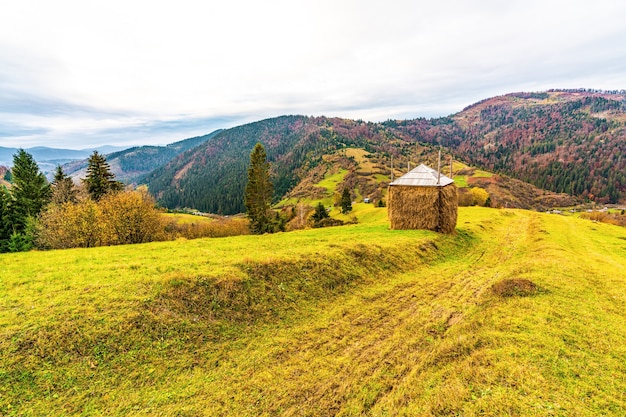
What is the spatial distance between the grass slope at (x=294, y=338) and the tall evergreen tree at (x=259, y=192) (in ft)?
108

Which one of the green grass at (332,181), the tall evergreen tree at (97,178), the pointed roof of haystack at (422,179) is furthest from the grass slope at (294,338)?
the green grass at (332,181)

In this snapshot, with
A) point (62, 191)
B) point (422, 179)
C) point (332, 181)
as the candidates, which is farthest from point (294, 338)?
point (332, 181)

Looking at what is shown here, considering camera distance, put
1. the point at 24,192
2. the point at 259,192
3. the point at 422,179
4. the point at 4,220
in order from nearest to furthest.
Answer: the point at 422,179 → the point at 4,220 → the point at 24,192 → the point at 259,192

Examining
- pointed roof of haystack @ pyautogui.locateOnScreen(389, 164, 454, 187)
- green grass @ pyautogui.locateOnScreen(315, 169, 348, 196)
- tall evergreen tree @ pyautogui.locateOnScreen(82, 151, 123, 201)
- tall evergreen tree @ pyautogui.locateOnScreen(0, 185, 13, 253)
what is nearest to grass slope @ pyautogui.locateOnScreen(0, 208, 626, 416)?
pointed roof of haystack @ pyautogui.locateOnScreen(389, 164, 454, 187)

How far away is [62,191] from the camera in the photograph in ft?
125

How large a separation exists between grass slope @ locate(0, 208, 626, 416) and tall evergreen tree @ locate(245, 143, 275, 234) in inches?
1293

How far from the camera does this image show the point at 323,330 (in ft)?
38.3

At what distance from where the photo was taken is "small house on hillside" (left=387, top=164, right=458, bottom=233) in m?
27.1

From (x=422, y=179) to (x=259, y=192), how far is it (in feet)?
97.8

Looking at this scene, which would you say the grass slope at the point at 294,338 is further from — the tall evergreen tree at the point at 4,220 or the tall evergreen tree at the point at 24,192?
the tall evergreen tree at the point at 24,192

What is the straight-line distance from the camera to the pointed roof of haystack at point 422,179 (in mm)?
27544

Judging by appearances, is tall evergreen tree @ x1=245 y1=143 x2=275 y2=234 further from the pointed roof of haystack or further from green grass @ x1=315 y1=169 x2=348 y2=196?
green grass @ x1=315 y1=169 x2=348 y2=196

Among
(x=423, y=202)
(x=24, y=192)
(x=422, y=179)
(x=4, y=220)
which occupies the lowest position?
(x=423, y=202)

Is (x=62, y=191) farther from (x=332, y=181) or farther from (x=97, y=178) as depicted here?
(x=332, y=181)
